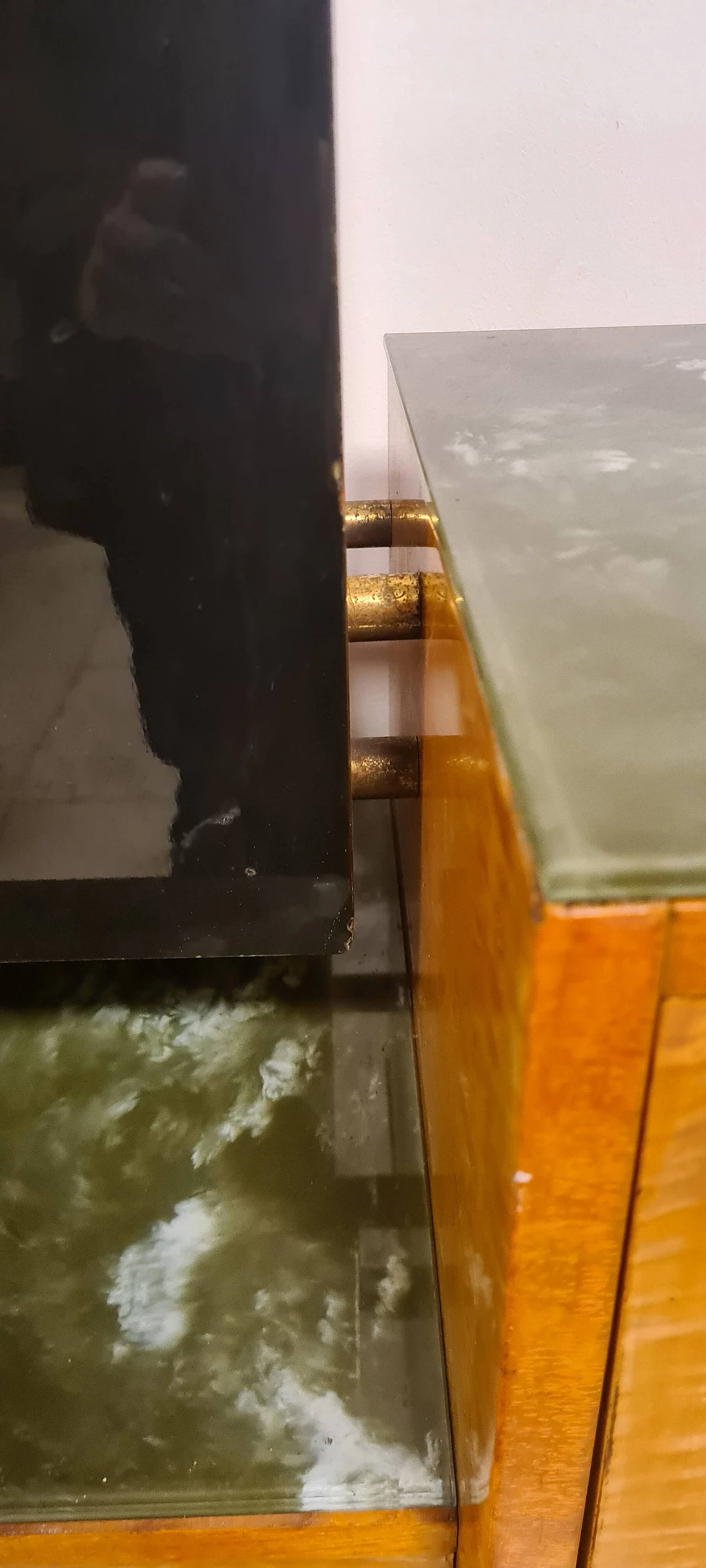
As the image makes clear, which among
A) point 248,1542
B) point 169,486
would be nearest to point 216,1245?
point 248,1542

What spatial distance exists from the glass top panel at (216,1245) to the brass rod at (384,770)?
0.16m

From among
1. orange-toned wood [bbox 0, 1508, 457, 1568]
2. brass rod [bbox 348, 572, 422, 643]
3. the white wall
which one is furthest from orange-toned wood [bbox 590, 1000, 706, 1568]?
the white wall

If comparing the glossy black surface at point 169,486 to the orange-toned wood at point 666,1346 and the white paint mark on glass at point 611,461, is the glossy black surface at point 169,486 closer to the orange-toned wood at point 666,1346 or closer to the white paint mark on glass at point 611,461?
the white paint mark on glass at point 611,461

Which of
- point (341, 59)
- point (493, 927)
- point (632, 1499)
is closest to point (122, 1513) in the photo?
point (632, 1499)

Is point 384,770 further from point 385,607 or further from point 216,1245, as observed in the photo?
point 216,1245

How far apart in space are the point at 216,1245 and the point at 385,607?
0.40 metres

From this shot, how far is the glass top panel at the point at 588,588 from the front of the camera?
240 millimetres

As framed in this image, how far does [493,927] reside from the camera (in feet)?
1.00

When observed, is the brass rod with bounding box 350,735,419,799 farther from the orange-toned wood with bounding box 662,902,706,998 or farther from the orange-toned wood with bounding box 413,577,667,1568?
the orange-toned wood with bounding box 662,902,706,998

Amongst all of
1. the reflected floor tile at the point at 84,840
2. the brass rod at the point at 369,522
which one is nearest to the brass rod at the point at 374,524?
the brass rod at the point at 369,522

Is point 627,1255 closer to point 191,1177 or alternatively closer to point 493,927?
point 493,927

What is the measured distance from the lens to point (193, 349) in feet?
1.48

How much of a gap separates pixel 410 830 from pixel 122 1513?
43 centimetres

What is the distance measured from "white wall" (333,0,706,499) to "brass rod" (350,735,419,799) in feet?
1.23
